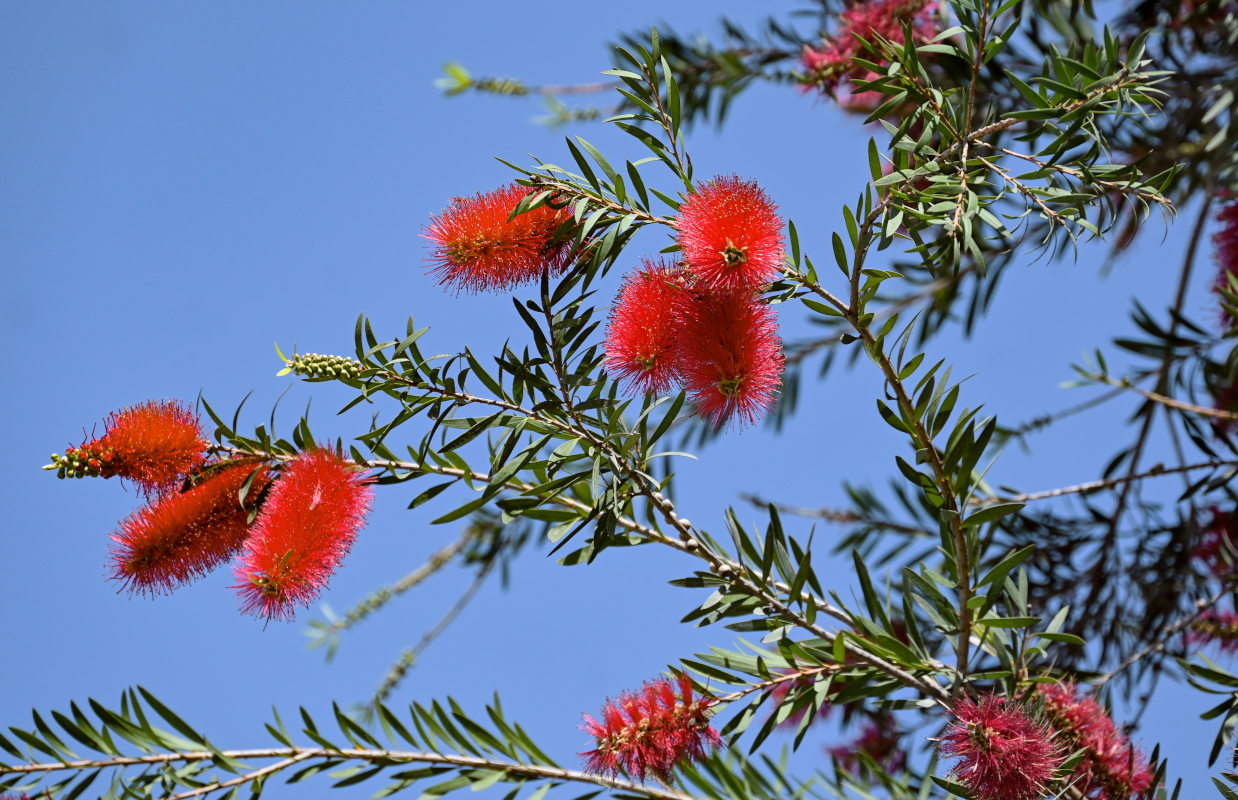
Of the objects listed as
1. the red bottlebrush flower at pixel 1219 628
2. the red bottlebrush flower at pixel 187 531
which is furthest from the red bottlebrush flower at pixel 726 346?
the red bottlebrush flower at pixel 1219 628

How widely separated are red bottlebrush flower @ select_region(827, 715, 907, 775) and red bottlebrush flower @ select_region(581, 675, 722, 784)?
1.02 m

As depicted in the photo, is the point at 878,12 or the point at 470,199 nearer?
the point at 470,199

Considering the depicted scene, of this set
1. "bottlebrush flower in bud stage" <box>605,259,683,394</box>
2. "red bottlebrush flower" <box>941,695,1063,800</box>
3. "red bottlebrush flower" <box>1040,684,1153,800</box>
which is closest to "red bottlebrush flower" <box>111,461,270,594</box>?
"bottlebrush flower in bud stage" <box>605,259,683,394</box>

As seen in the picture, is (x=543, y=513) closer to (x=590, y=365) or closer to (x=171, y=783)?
(x=590, y=365)

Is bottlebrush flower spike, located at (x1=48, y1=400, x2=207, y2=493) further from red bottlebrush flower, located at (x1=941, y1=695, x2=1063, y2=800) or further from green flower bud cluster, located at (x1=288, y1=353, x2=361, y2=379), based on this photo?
red bottlebrush flower, located at (x1=941, y1=695, x2=1063, y2=800)

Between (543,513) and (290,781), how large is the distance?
0.39 metres

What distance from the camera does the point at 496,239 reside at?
103 centimetres

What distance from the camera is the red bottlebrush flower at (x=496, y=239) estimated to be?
103cm

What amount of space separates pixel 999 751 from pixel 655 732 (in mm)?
352

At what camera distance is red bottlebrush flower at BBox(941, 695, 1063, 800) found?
0.99m

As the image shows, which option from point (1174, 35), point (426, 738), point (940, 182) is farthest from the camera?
point (1174, 35)

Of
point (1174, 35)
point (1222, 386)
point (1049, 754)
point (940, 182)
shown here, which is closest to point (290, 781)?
point (1049, 754)

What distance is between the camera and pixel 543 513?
1.11 m

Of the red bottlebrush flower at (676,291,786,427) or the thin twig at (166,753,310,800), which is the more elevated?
the red bottlebrush flower at (676,291,786,427)
